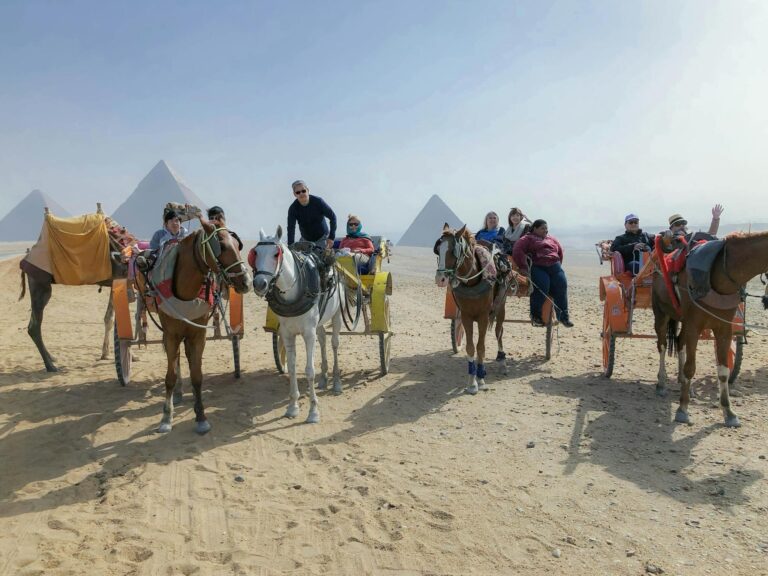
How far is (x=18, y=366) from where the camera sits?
357 inches

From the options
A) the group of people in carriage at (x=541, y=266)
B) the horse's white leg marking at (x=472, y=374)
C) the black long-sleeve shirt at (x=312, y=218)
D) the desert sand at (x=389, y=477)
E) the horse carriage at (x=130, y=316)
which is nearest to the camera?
the desert sand at (x=389, y=477)

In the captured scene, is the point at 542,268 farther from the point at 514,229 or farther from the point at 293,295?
the point at 293,295

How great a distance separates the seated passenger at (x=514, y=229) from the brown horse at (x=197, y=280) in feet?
17.9

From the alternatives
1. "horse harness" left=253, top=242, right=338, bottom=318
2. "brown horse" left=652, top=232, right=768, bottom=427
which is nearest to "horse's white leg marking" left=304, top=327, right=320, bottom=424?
"horse harness" left=253, top=242, right=338, bottom=318

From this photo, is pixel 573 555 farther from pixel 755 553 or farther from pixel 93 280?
pixel 93 280

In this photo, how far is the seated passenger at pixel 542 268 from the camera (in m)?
8.80

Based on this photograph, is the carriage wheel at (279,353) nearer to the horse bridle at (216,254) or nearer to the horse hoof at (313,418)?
the horse hoof at (313,418)

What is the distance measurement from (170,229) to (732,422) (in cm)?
753

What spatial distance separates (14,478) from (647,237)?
902cm

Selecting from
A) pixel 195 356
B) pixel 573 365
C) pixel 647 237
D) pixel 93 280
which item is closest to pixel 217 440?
pixel 195 356

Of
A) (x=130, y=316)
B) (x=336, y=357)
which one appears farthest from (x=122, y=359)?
(x=336, y=357)

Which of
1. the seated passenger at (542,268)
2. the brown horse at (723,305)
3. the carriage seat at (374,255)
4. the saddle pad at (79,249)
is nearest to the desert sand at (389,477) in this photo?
the brown horse at (723,305)

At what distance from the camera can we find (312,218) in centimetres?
795

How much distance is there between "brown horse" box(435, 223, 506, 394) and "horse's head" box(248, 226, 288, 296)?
7.16 ft
